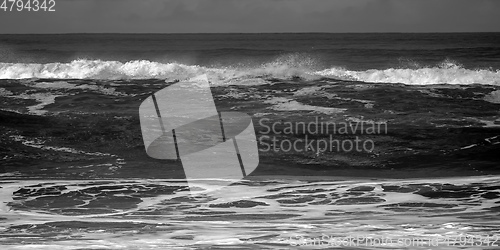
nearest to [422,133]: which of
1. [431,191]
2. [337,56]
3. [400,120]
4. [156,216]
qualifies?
[400,120]

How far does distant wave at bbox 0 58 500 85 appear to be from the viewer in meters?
22.9

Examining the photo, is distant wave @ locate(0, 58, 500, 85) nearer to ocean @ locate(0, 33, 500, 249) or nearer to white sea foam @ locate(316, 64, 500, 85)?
white sea foam @ locate(316, 64, 500, 85)

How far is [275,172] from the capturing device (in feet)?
34.0

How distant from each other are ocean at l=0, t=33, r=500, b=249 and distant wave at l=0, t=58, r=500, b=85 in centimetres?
32

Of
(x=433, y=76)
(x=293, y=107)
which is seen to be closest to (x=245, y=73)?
(x=433, y=76)

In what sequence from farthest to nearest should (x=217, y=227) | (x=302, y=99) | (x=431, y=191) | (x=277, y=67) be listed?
(x=277, y=67) → (x=302, y=99) → (x=431, y=191) → (x=217, y=227)

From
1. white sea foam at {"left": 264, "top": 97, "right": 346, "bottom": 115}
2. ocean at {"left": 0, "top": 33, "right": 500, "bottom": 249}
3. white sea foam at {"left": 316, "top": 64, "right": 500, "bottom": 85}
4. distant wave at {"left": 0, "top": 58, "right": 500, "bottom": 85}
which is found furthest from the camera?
distant wave at {"left": 0, "top": 58, "right": 500, "bottom": 85}

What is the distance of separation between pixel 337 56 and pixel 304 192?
29628mm

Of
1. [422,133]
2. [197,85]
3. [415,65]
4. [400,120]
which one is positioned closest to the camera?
[422,133]

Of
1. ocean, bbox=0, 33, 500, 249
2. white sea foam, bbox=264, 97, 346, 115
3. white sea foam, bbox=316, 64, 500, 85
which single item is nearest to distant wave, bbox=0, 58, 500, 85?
white sea foam, bbox=316, 64, 500, 85

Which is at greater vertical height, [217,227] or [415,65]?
[415,65]

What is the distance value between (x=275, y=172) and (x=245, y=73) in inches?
523

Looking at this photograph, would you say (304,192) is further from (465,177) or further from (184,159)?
(184,159)

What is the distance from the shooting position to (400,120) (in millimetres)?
14445
